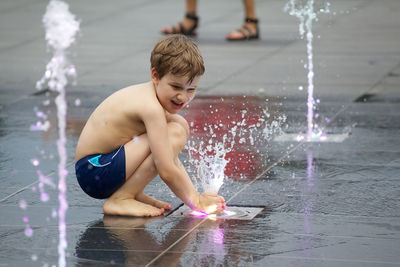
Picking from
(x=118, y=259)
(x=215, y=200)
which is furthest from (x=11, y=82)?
(x=118, y=259)

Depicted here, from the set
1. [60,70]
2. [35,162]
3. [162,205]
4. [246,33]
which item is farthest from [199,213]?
[246,33]

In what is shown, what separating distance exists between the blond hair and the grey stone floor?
775 millimetres

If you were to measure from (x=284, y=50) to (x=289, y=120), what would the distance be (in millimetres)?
4018

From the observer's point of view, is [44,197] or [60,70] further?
[60,70]

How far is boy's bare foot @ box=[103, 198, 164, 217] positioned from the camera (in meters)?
4.92

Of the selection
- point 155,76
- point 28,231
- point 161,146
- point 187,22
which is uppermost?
point 187,22

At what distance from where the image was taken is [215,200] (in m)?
4.92

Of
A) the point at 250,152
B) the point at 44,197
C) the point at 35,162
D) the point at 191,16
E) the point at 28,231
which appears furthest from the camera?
the point at 191,16

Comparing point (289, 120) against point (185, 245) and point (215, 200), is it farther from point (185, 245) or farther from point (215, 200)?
point (185, 245)

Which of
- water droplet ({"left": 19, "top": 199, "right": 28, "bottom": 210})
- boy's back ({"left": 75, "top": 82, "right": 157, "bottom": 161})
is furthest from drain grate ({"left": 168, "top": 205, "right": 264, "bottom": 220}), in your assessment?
water droplet ({"left": 19, "top": 199, "right": 28, "bottom": 210})

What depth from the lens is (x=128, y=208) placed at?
194 inches

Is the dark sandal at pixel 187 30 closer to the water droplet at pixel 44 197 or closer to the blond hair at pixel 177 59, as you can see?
the water droplet at pixel 44 197

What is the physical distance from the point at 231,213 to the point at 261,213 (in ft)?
0.52

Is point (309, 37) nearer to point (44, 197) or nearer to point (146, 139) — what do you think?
point (44, 197)
